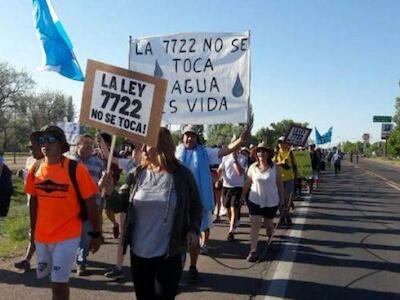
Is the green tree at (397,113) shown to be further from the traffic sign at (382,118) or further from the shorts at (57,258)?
the shorts at (57,258)

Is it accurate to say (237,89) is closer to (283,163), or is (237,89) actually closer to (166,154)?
(166,154)

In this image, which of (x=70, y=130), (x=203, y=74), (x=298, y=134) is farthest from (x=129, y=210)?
(x=298, y=134)

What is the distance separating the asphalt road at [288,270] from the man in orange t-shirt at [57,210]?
66.9 inches

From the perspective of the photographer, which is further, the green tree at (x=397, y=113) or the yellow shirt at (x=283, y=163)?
the green tree at (x=397, y=113)

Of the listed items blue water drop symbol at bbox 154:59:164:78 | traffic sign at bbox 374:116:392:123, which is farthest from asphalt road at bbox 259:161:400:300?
traffic sign at bbox 374:116:392:123

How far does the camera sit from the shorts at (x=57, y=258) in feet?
15.5

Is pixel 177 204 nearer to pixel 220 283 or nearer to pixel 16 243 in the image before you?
pixel 220 283

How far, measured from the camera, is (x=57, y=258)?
4.72m

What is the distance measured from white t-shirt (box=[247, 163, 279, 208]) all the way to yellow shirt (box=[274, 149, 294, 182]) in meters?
4.57

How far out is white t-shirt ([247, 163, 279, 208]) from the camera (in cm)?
898

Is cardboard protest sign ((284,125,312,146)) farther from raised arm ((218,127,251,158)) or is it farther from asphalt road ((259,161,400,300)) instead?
raised arm ((218,127,251,158))

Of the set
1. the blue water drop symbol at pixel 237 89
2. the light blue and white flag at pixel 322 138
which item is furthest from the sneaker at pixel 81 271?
the light blue and white flag at pixel 322 138

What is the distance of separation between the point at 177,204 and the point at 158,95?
0.88 m

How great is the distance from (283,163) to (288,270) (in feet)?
19.4
